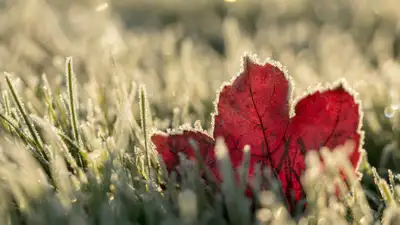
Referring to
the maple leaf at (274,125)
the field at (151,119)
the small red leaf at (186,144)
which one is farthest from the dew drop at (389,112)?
the small red leaf at (186,144)

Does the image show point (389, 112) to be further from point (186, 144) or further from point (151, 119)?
point (186, 144)

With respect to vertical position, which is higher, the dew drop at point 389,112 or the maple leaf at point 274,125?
the dew drop at point 389,112

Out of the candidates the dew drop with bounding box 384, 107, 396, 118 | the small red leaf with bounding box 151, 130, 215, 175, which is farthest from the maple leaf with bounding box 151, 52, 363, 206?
the dew drop with bounding box 384, 107, 396, 118

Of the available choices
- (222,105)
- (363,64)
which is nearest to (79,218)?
(222,105)

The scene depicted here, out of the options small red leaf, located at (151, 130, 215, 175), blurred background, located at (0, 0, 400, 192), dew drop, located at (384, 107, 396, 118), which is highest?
blurred background, located at (0, 0, 400, 192)

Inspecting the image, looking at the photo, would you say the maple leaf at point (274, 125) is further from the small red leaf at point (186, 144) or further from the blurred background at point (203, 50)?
the blurred background at point (203, 50)

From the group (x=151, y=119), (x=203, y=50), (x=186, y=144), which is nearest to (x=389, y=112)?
(x=151, y=119)

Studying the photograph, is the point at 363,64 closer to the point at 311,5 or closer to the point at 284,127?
the point at 284,127

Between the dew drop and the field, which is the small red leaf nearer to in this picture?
the field
